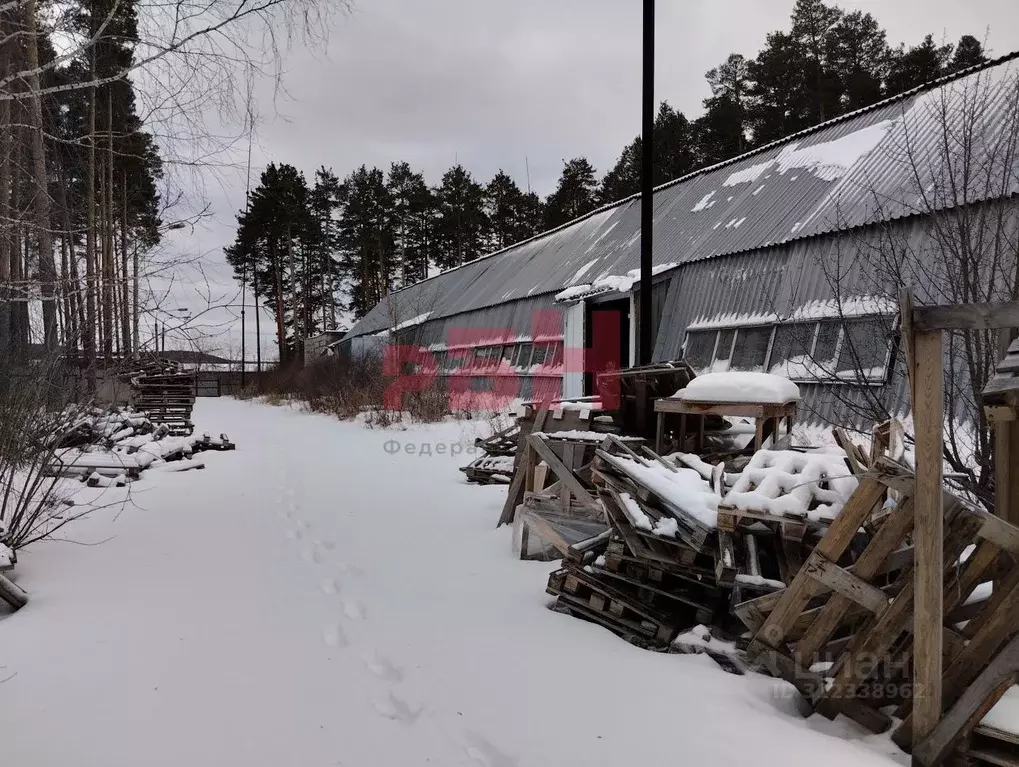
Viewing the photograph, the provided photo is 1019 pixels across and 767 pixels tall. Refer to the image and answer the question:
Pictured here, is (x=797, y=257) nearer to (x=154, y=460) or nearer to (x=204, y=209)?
(x=204, y=209)

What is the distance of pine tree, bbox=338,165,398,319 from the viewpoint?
47812 millimetres

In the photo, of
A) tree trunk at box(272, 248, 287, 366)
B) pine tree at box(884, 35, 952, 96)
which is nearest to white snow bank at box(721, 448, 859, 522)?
pine tree at box(884, 35, 952, 96)

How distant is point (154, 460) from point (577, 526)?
8583 mm

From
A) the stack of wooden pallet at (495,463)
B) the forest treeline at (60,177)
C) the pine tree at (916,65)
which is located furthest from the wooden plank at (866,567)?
the pine tree at (916,65)

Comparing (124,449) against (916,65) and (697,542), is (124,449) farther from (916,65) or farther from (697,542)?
(916,65)

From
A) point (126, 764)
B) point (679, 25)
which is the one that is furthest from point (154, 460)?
point (679, 25)

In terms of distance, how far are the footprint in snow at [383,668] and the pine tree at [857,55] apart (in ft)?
102

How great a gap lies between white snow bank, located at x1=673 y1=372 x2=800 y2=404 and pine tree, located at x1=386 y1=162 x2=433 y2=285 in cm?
4431

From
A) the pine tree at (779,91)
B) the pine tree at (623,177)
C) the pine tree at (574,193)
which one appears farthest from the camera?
the pine tree at (574,193)

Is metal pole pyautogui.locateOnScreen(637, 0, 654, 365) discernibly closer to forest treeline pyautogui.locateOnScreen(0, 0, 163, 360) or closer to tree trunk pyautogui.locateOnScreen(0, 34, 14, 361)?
forest treeline pyautogui.locateOnScreen(0, 0, 163, 360)

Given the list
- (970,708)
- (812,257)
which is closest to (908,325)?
(970,708)

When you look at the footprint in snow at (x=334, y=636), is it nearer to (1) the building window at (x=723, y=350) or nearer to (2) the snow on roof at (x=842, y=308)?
(2) the snow on roof at (x=842, y=308)

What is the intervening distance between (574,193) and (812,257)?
107 feet

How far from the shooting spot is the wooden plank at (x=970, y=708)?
101 inches
